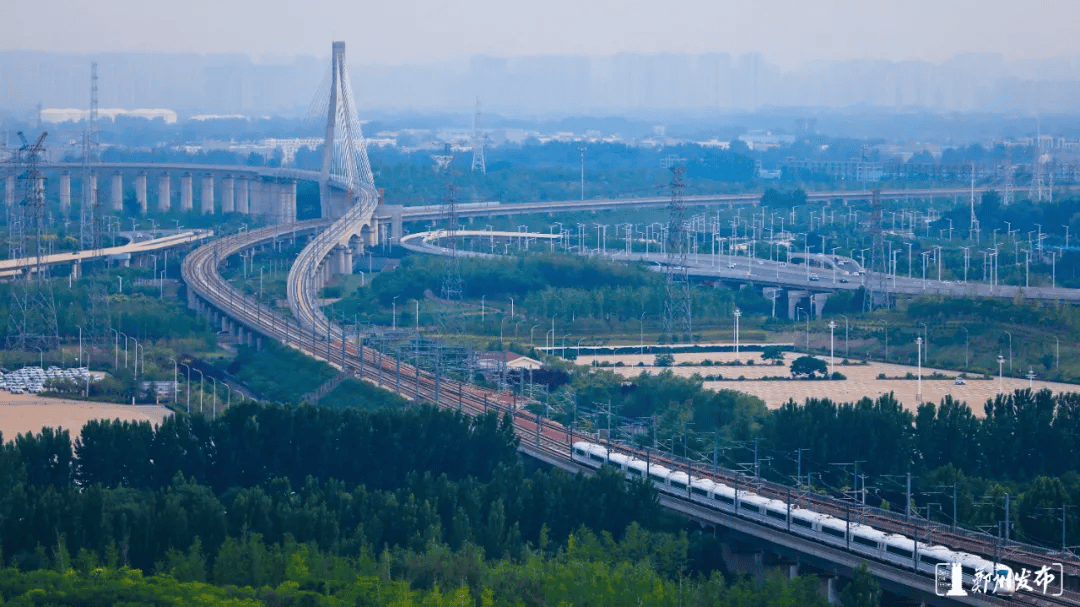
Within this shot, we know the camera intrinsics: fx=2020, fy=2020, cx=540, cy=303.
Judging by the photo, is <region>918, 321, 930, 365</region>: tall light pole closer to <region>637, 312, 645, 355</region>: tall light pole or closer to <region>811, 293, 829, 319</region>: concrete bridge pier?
<region>811, 293, 829, 319</region>: concrete bridge pier

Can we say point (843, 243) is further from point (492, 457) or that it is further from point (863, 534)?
point (863, 534)

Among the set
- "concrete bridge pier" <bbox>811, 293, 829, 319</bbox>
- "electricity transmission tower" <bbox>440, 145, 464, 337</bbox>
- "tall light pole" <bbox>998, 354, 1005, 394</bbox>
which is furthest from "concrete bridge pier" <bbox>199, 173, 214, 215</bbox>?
"tall light pole" <bbox>998, 354, 1005, 394</bbox>

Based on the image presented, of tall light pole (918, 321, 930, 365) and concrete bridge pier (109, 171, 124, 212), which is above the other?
concrete bridge pier (109, 171, 124, 212)

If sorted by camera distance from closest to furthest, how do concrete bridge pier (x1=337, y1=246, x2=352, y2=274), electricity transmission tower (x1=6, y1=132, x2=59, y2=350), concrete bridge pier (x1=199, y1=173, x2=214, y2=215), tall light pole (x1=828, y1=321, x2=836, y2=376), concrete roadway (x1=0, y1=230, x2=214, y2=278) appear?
tall light pole (x1=828, y1=321, x2=836, y2=376) < electricity transmission tower (x1=6, y1=132, x2=59, y2=350) < concrete roadway (x1=0, y1=230, x2=214, y2=278) < concrete bridge pier (x1=337, y1=246, x2=352, y2=274) < concrete bridge pier (x1=199, y1=173, x2=214, y2=215)

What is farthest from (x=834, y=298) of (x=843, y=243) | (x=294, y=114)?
(x=294, y=114)

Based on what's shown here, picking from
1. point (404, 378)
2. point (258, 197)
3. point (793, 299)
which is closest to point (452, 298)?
point (793, 299)
